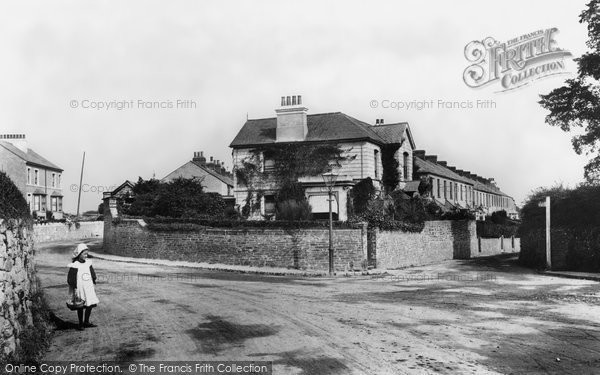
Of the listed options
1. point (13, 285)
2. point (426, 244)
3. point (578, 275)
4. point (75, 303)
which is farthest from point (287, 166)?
point (13, 285)

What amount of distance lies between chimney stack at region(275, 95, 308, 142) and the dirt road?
2018 centimetres

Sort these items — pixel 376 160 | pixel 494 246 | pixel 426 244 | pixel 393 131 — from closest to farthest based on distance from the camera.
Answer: pixel 426 244 → pixel 376 160 → pixel 393 131 → pixel 494 246

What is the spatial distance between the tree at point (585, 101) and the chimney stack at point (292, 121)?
15894mm

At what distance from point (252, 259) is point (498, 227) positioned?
27.2 metres

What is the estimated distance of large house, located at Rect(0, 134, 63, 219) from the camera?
1956 inches

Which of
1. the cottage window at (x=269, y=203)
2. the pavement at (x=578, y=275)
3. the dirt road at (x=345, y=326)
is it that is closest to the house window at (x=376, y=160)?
the cottage window at (x=269, y=203)

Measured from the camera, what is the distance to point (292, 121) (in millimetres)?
36562

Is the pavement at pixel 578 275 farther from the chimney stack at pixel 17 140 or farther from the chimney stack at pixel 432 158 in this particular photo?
the chimney stack at pixel 17 140

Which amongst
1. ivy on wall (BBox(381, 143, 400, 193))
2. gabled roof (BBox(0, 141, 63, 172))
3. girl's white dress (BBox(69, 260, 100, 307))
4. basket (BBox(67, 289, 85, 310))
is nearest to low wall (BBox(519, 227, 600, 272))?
ivy on wall (BBox(381, 143, 400, 193))

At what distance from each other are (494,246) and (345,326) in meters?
36.0

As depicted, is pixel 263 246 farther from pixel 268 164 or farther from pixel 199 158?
pixel 199 158

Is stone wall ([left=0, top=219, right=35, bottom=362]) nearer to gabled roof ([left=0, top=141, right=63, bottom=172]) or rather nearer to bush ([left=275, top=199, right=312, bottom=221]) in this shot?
bush ([left=275, top=199, right=312, bottom=221])

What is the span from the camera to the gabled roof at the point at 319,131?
117 ft

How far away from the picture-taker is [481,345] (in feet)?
27.8
